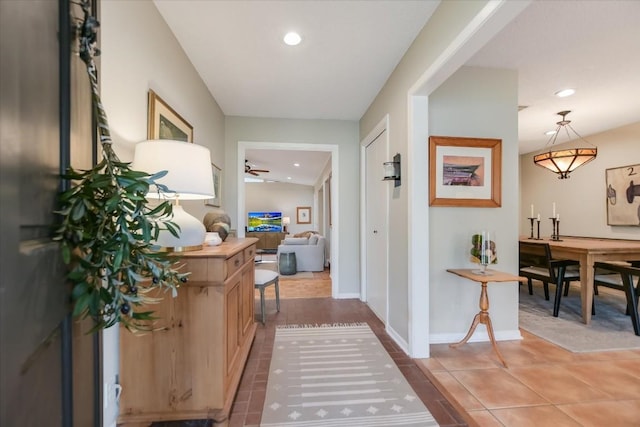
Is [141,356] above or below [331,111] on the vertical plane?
below

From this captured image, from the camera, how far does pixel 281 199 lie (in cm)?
1084

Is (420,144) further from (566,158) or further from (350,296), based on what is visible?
(566,158)

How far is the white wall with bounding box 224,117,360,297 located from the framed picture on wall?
22.8 feet

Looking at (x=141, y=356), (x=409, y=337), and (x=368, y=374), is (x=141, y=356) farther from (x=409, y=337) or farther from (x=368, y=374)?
(x=409, y=337)

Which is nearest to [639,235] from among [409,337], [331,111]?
[409,337]

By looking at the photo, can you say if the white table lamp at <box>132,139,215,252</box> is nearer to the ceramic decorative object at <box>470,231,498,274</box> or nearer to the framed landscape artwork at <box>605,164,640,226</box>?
the ceramic decorative object at <box>470,231,498,274</box>

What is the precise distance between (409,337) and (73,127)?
2.37m

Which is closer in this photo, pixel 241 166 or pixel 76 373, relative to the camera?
pixel 76 373

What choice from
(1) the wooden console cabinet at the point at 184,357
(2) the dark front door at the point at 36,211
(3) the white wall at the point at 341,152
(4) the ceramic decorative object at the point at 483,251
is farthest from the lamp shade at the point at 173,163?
(3) the white wall at the point at 341,152

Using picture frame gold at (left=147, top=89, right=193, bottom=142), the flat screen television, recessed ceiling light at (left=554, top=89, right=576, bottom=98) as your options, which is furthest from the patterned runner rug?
the flat screen television

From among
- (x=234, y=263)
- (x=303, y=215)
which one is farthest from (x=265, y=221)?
(x=234, y=263)

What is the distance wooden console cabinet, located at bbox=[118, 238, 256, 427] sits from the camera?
4.78 ft

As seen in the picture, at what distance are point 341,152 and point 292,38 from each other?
1.89 m

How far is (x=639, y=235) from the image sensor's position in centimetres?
405
